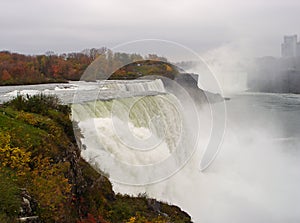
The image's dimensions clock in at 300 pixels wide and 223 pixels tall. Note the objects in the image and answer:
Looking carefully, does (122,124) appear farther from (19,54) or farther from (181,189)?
(19,54)

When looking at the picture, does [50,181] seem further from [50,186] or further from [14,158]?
[14,158]

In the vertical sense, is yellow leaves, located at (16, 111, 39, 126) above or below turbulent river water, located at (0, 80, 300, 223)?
above

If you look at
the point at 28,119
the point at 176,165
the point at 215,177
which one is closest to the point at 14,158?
the point at 28,119

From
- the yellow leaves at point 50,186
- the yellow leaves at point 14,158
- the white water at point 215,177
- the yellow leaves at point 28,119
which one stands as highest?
the yellow leaves at point 28,119

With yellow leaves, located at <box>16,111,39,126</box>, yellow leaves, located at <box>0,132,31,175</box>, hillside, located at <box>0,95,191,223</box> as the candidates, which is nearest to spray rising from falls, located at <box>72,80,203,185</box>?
hillside, located at <box>0,95,191,223</box>

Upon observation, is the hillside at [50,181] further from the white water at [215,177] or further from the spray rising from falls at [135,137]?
the white water at [215,177]

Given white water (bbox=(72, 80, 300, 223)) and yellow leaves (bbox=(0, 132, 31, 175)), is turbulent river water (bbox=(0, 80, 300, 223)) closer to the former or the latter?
white water (bbox=(72, 80, 300, 223))

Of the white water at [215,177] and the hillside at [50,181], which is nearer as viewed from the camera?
the hillside at [50,181]

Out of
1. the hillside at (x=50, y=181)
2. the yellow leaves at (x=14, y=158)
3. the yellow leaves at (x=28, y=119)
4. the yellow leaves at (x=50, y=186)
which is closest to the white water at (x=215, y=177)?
the hillside at (x=50, y=181)

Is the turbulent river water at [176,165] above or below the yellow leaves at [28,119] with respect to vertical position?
below

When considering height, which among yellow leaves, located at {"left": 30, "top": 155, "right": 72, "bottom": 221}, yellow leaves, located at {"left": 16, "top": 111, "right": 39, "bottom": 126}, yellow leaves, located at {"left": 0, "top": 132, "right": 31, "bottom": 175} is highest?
yellow leaves, located at {"left": 16, "top": 111, "right": 39, "bottom": 126}

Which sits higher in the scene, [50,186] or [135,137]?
[50,186]
